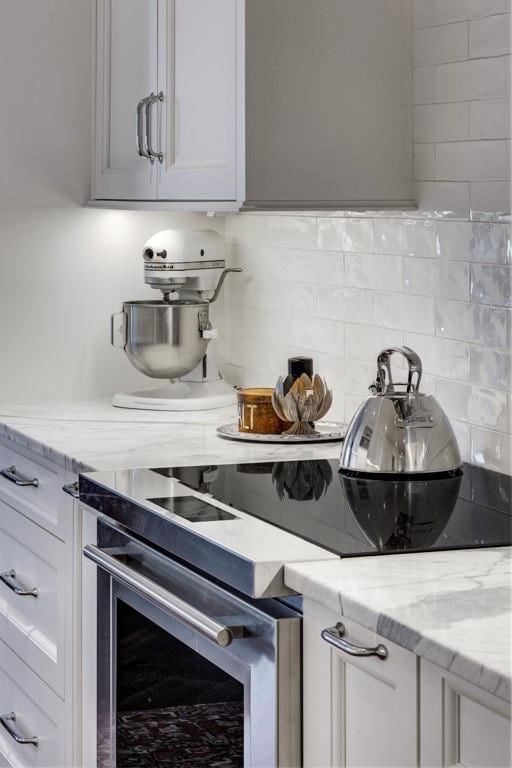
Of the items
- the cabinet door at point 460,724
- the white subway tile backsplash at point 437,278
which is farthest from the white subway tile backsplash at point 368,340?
the cabinet door at point 460,724

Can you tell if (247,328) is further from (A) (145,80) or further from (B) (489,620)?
(B) (489,620)

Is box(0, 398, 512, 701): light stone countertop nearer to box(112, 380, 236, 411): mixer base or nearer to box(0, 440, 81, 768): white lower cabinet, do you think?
box(0, 440, 81, 768): white lower cabinet

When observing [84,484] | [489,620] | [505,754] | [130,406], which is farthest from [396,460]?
[130,406]

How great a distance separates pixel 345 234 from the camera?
2.62 meters

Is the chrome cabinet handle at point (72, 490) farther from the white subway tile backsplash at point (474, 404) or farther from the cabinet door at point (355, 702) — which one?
the cabinet door at point (355, 702)

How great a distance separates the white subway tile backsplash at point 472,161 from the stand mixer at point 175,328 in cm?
84

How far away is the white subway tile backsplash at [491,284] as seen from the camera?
6.84 ft

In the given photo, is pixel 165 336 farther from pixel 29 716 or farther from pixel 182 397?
pixel 29 716

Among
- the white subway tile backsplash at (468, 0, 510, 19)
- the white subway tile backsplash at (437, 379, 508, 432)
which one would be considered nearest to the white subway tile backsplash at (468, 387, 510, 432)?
the white subway tile backsplash at (437, 379, 508, 432)

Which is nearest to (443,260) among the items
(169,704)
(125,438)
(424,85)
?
(424,85)

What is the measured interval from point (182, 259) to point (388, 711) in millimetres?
1736

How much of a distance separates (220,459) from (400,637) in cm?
103

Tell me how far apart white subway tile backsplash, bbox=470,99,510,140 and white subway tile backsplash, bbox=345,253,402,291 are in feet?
1.18

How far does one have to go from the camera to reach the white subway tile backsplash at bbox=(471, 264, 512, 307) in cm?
208
